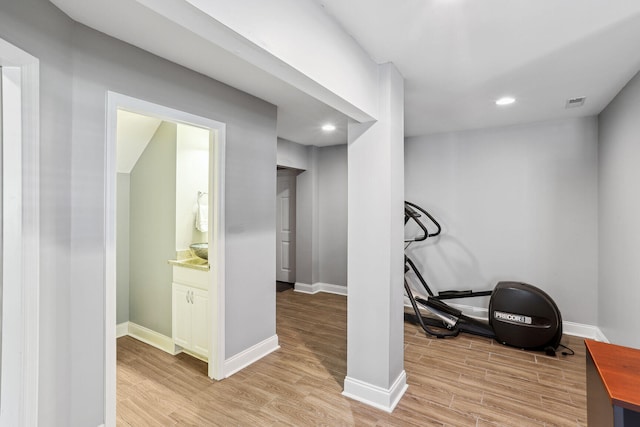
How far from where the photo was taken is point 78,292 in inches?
64.1

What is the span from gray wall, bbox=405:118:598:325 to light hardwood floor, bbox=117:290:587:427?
0.79m

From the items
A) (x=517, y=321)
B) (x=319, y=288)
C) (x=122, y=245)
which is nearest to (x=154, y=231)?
(x=122, y=245)

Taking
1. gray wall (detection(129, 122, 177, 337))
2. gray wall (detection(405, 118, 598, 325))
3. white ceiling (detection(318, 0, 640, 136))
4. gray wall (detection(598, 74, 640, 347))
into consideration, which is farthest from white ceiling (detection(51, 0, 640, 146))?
gray wall (detection(129, 122, 177, 337))

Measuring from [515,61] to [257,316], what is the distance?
9.45ft

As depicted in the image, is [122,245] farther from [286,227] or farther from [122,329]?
[286,227]

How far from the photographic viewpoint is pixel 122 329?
10.6 feet

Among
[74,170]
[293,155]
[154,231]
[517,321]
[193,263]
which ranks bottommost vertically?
[517,321]

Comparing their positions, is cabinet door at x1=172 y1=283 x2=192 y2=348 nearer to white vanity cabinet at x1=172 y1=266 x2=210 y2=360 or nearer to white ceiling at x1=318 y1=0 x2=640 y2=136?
white vanity cabinet at x1=172 y1=266 x2=210 y2=360

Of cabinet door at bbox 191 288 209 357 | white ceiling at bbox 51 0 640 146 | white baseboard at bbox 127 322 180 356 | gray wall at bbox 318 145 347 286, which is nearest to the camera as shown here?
white ceiling at bbox 51 0 640 146

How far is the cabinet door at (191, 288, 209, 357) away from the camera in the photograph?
262 cm

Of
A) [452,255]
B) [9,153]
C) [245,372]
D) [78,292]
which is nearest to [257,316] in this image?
[245,372]

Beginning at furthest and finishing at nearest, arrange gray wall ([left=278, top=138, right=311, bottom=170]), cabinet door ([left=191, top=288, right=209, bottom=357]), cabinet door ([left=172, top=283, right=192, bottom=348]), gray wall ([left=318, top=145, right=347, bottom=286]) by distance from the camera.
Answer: gray wall ([left=318, top=145, right=347, bottom=286])
gray wall ([left=278, top=138, right=311, bottom=170])
cabinet door ([left=172, top=283, right=192, bottom=348])
cabinet door ([left=191, top=288, right=209, bottom=357])

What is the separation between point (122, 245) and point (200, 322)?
1406 mm

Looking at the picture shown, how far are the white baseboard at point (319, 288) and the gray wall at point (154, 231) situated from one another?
8.33 feet
